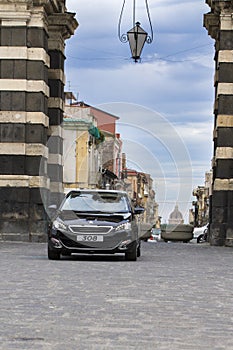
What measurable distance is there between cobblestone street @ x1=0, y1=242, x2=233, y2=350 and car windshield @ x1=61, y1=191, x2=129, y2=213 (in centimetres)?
215

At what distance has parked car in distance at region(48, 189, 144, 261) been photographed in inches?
730

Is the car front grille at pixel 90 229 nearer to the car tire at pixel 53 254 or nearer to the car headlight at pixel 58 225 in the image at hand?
the car headlight at pixel 58 225

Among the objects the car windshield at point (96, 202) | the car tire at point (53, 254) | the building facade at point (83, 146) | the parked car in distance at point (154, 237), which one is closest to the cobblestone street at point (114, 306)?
the car tire at point (53, 254)

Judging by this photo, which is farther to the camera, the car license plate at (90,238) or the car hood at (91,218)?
the car hood at (91,218)

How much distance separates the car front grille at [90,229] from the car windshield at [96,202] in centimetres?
61

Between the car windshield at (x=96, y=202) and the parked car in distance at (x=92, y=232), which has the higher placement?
the car windshield at (x=96, y=202)

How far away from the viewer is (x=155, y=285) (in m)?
12.9

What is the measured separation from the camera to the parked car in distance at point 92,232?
18.5 metres

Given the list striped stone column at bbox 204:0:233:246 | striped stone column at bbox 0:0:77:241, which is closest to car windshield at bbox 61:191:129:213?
striped stone column at bbox 0:0:77:241

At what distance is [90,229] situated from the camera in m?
18.6

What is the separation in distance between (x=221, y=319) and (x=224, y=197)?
1876cm

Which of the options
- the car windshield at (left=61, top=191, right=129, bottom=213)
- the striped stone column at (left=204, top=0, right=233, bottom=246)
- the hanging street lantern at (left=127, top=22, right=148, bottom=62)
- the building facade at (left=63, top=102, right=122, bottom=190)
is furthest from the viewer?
the building facade at (left=63, top=102, right=122, bottom=190)

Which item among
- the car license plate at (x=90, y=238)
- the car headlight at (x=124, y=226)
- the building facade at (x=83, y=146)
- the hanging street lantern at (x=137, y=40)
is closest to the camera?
the car license plate at (x=90, y=238)

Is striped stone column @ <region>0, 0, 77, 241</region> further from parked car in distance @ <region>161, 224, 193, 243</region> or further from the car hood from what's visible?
parked car in distance @ <region>161, 224, 193, 243</region>
